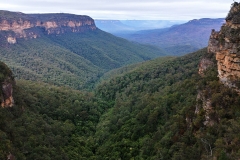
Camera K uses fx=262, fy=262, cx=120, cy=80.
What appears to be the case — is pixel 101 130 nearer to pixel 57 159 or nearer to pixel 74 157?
pixel 74 157

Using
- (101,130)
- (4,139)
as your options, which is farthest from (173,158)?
(101,130)

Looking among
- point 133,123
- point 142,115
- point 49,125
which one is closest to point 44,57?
point 49,125

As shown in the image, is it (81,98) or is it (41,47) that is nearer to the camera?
(81,98)

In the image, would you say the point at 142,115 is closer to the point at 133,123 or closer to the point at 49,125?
the point at 133,123

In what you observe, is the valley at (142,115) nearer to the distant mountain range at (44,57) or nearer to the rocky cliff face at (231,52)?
the rocky cliff face at (231,52)

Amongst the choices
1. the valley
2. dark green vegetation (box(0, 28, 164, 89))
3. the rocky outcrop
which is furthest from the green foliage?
dark green vegetation (box(0, 28, 164, 89))

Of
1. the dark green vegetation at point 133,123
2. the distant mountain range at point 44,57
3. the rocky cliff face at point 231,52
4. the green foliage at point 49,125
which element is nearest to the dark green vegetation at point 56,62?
the distant mountain range at point 44,57
